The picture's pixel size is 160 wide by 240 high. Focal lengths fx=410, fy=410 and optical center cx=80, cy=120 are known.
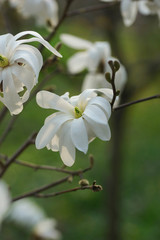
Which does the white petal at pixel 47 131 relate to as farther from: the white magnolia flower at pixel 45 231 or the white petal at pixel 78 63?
the white magnolia flower at pixel 45 231

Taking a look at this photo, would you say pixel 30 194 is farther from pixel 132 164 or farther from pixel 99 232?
pixel 132 164

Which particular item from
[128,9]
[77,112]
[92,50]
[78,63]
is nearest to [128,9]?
[128,9]

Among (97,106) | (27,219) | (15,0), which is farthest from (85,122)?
(27,219)

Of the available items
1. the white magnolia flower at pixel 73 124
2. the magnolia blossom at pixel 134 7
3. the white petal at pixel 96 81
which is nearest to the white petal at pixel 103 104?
the white magnolia flower at pixel 73 124

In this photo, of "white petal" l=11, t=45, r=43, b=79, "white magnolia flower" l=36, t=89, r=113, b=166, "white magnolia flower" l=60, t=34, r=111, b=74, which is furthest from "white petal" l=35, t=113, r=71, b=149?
"white magnolia flower" l=60, t=34, r=111, b=74

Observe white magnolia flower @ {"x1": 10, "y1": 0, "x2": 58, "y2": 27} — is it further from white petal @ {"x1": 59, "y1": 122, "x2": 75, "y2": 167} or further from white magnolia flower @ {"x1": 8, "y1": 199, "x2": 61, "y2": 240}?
white magnolia flower @ {"x1": 8, "y1": 199, "x2": 61, "y2": 240}

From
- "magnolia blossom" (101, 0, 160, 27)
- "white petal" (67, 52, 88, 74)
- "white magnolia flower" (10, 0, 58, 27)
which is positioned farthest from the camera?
"white petal" (67, 52, 88, 74)
